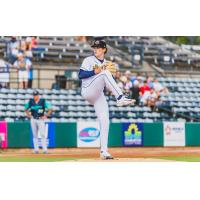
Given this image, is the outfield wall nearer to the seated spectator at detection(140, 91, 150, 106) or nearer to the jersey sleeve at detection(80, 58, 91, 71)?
the seated spectator at detection(140, 91, 150, 106)

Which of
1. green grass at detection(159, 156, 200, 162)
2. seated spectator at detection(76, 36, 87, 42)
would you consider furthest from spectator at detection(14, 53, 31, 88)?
green grass at detection(159, 156, 200, 162)

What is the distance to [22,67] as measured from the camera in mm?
13477

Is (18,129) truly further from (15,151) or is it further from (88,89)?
(88,89)

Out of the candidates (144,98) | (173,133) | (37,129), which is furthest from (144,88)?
(37,129)

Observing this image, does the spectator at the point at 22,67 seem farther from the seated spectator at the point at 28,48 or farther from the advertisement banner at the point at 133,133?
the advertisement banner at the point at 133,133

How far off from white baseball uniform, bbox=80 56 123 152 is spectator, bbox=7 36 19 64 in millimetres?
1387

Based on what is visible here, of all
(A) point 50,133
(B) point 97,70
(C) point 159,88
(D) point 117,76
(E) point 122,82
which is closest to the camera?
(B) point 97,70

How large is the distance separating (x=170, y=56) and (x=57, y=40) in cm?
201

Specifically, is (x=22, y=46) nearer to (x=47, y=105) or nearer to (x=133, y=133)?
(x=47, y=105)

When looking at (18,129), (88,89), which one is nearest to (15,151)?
(18,129)

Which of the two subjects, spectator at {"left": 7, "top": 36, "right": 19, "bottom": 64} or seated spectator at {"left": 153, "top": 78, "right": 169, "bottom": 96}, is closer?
spectator at {"left": 7, "top": 36, "right": 19, "bottom": 64}

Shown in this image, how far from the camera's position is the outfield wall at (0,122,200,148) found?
42.1ft

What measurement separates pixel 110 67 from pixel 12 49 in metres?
1.84

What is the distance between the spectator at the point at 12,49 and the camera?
42.9ft
